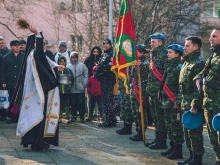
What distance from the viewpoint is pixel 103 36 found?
2309cm

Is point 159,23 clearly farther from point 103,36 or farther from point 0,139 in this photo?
point 0,139

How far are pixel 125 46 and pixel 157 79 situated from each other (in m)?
1.11

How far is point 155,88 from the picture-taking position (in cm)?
968

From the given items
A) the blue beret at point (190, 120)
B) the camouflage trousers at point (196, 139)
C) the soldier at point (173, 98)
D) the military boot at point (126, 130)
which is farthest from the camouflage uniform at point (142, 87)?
the blue beret at point (190, 120)

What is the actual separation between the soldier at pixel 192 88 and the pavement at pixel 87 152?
0.65 m

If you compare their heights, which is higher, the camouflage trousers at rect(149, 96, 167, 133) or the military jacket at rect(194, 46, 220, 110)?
the military jacket at rect(194, 46, 220, 110)

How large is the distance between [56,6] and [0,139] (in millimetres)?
17150

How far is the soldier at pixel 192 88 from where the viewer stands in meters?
8.09

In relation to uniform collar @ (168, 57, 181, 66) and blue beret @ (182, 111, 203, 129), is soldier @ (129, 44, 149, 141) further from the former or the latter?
blue beret @ (182, 111, 203, 129)

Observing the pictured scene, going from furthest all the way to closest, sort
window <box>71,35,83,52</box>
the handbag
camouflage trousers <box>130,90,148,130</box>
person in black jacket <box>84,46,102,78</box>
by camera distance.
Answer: window <box>71,35,83,52</box> < person in black jacket <box>84,46,102,78</box> < the handbag < camouflage trousers <box>130,90,148,130</box>

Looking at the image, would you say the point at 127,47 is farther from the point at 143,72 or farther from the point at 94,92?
the point at 94,92

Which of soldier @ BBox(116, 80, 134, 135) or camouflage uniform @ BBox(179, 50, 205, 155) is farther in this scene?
soldier @ BBox(116, 80, 134, 135)

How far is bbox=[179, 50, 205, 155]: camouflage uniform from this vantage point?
8086 mm

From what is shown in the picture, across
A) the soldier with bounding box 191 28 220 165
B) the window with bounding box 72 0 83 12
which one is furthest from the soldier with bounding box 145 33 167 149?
the window with bounding box 72 0 83 12
